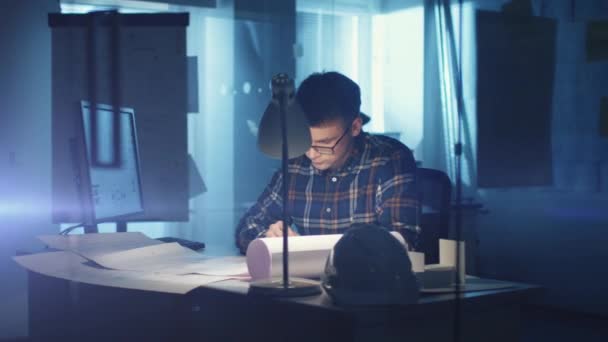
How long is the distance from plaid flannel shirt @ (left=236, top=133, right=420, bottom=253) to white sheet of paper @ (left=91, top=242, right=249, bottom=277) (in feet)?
0.65

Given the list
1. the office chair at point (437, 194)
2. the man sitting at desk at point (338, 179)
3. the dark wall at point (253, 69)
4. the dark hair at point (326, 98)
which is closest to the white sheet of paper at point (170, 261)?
the man sitting at desk at point (338, 179)

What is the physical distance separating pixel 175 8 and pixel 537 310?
231 cm

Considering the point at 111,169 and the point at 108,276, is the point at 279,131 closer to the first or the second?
the point at 108,276

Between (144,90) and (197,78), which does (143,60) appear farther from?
(197,78)

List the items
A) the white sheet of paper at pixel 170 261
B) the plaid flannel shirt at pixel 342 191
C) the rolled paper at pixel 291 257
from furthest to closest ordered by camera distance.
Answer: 1. the plaid flannel shirt at pixel 342 191
2. the white sheet of paper at pixel 170 261
3. the rolled paper at pixel 291 257

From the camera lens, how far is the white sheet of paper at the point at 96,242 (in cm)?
173

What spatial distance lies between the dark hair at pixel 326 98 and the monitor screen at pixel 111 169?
638mm

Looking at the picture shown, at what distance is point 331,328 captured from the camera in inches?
44.4

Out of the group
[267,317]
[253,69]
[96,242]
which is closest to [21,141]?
[253,69]

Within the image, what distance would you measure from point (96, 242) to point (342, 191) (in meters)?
0.68

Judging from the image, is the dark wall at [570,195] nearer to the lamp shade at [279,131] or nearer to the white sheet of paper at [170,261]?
the white sheet of paper at [170,261]

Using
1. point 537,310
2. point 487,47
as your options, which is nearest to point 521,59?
point 487,47

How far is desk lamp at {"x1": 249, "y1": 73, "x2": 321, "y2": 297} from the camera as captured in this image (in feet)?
4.24

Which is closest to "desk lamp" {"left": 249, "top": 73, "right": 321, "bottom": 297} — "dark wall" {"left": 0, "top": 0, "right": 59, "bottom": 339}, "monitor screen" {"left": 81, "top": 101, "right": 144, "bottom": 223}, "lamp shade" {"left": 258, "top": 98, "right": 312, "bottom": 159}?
"lamp shade" {"left": 258, "top": 98, "right": 312, "bottom": 159}
